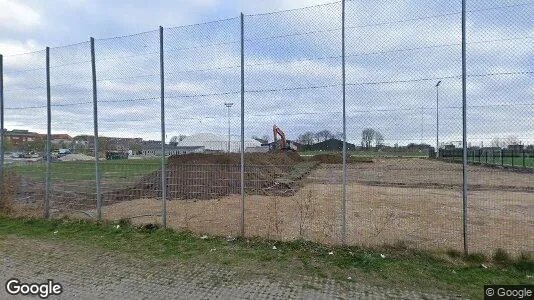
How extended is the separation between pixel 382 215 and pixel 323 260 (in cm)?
706

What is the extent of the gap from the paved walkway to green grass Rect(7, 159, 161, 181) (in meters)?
3.17

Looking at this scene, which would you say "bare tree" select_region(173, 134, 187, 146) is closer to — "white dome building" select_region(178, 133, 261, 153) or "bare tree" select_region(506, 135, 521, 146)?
"white dome building" select_region(178, 133, 261, 153)

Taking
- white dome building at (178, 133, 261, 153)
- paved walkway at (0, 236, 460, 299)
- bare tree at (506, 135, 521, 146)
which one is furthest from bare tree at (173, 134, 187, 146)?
bare tree at (506, 135, 521, 146)

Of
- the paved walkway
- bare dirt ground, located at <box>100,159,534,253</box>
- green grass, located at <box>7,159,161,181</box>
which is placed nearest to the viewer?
the paved walkway

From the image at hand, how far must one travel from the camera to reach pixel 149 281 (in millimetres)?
4820

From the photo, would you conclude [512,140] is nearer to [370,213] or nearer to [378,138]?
[378,138]

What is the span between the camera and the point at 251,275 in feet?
16.3

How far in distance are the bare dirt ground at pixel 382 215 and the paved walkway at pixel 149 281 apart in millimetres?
1952

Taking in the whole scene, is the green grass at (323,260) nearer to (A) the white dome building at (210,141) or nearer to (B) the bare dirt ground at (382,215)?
(B) the bare dirt ground at (382,215)

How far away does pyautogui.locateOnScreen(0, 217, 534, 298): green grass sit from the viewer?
4762 millimetres

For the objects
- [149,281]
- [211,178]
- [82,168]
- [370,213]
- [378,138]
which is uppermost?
[378,138]

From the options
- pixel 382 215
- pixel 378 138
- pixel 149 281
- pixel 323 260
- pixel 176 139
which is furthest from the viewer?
pixel 382 215

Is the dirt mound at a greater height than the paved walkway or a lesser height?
greater

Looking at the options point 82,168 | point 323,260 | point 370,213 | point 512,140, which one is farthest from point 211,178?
point 512,140
